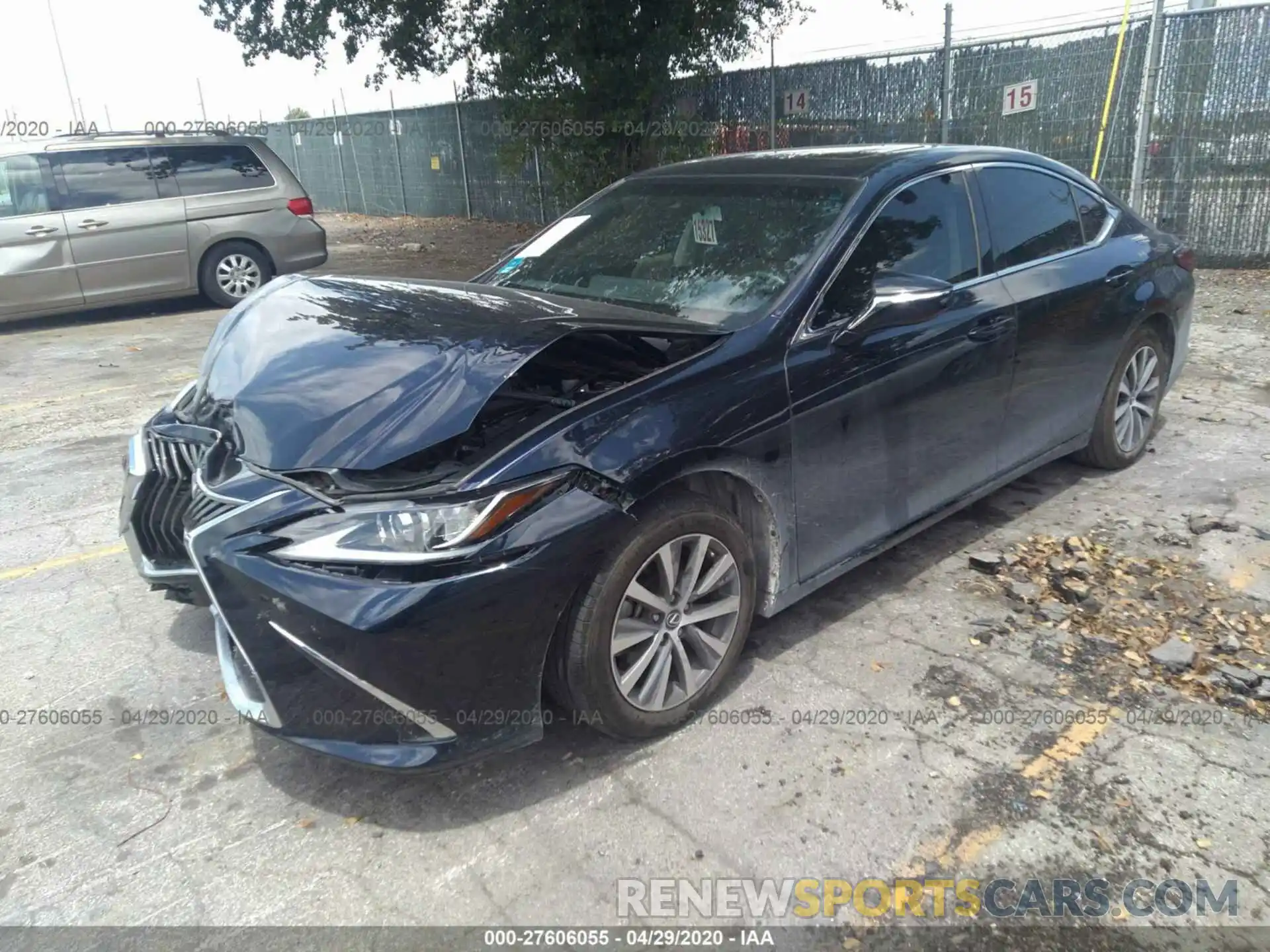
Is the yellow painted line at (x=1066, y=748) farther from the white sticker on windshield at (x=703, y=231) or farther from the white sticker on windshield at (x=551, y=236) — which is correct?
the white sticker on windshield at (x=551, y=236)

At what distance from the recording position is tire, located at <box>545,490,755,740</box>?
2654 mm

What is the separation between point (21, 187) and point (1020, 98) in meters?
10.6

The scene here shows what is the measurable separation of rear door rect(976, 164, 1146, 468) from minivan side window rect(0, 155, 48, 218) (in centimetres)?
970

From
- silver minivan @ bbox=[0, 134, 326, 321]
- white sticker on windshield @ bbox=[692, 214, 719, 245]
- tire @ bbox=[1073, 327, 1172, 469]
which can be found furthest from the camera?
silver minivan @ bbox=[0, 134, 326, 321]

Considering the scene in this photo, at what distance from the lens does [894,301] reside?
3.31 m

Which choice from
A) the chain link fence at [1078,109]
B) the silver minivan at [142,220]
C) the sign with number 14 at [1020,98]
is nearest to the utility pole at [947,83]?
the chain link fence at [1078,109]

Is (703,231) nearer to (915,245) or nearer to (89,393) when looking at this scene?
(915,245)

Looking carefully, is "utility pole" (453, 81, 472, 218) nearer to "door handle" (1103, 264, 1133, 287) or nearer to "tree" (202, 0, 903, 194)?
"tree" (202, 0, 903, 194)

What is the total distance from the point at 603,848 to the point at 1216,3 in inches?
431

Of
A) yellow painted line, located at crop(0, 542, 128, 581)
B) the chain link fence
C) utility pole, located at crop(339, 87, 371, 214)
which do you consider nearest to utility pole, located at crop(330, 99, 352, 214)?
utility pole, located at crop(339, 87, 371, 214)

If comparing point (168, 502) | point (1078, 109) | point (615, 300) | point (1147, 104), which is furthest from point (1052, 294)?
point (1078, 109)

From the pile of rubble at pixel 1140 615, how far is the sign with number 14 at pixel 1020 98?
7.69 m

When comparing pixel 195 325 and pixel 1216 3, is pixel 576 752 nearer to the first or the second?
pixel 195 325

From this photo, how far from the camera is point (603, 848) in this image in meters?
2.55
